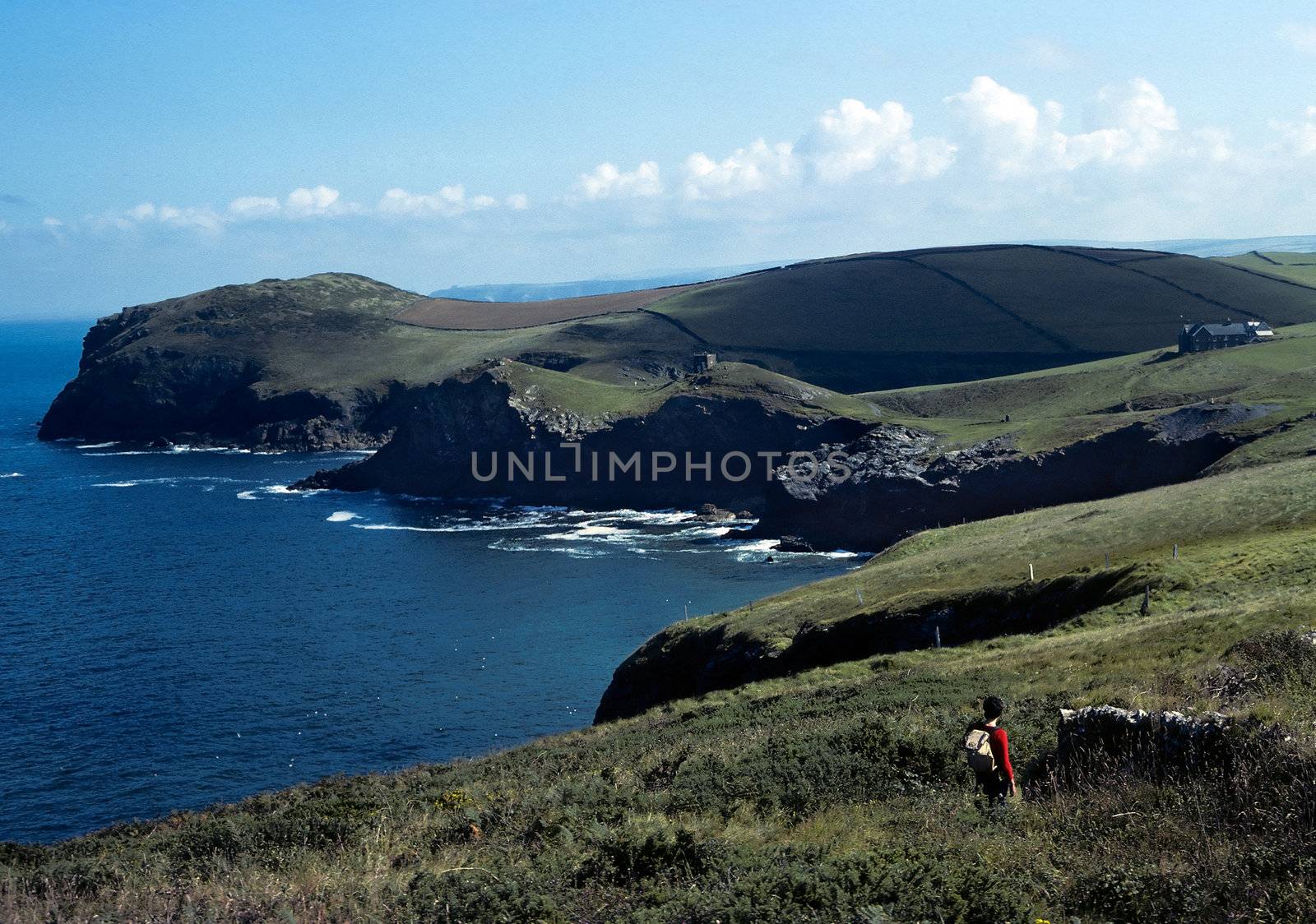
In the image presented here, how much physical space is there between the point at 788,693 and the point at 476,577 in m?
66.7

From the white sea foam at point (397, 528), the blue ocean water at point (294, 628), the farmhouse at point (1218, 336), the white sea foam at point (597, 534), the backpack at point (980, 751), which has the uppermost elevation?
the farmhouse at point (1218, 336)

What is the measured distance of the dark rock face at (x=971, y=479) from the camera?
324 feet

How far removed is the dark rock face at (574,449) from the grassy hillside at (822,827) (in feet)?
328

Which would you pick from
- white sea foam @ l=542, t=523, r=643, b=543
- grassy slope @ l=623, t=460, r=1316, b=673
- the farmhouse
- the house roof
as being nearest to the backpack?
grassy slope @ l=623, t=460, r=1316, b=673

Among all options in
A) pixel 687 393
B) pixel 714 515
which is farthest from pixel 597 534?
pixel 687 393

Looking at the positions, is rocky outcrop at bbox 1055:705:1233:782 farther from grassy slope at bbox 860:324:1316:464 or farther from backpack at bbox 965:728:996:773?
grassy slope at bbox 860:324:1316:464

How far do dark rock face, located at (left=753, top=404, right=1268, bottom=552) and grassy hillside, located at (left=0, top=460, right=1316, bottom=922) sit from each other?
73411mm

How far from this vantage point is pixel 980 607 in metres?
39.8

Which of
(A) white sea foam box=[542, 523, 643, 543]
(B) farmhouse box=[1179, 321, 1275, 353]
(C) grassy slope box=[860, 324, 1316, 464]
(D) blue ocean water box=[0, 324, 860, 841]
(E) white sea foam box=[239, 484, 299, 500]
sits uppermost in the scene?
(B) farmhouse box=[1179, 321, 1275, 353]

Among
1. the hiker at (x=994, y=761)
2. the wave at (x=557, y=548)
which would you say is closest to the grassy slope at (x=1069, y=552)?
the hiker at (x=994, y=761)

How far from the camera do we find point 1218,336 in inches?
5743

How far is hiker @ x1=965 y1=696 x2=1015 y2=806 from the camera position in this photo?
14.3 meters

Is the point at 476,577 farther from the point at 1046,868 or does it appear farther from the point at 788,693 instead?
the point at 1046,868

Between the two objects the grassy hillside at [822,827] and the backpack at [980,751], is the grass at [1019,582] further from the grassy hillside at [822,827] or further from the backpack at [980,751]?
the backpack at [980,751]
